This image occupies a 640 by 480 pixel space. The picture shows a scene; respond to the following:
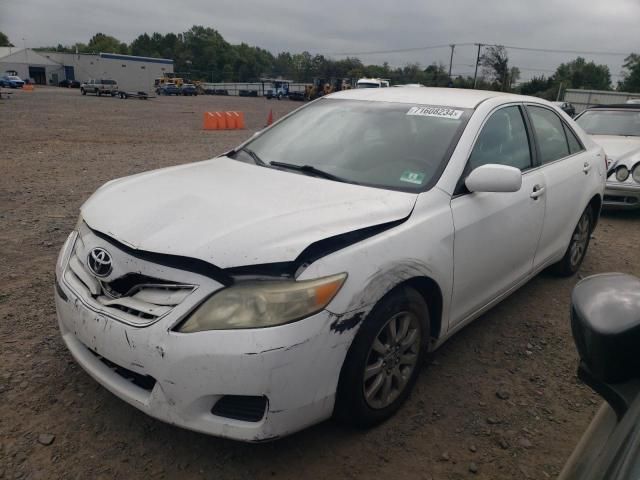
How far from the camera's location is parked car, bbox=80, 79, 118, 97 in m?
43.6

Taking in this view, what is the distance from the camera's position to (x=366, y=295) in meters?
2.13

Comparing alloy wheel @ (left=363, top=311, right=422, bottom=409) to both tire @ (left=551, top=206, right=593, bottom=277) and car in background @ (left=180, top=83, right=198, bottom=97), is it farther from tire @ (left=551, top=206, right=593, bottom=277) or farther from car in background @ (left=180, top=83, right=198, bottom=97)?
car in background @ (left=180, top=83, right=198, bottom=97)

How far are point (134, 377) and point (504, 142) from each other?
266 cm

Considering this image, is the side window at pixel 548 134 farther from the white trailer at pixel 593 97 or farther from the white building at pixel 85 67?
the white building at pixel 85 67

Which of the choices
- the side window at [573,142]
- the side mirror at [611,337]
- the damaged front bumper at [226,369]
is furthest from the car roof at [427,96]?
the side mirror at [611,337]

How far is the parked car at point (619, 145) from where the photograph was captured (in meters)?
6.78

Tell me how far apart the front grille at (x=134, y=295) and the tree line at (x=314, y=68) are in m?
57.4

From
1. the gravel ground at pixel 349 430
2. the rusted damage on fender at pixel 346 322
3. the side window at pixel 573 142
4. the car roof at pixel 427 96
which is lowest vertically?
the gravel ground at pixel 349 430

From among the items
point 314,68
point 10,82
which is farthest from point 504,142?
point 314,68

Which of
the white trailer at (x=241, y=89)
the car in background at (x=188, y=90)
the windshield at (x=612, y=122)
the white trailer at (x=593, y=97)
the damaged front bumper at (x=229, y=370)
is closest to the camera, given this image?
the damaged front bumper at (x=229, y=370)

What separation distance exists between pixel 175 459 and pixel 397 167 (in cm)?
190

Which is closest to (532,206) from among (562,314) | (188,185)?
(562,314)

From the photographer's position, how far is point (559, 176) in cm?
378

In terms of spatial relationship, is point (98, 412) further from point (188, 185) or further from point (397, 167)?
point (397, 167)
